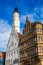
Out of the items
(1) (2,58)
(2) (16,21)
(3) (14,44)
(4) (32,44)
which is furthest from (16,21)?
(4) (32,44)

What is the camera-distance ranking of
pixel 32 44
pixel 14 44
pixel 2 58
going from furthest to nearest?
pixel 2 58 → pixel 14 44 → pixel 32 44

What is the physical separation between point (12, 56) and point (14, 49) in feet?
8.41

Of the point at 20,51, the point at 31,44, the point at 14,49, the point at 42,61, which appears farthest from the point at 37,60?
the point at 14,49

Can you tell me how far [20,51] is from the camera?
207 feet

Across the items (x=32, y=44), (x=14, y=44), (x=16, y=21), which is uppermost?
(x=16, y=21)

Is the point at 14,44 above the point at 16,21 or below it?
below

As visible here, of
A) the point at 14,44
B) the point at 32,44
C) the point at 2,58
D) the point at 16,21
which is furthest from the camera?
the point at 2,58

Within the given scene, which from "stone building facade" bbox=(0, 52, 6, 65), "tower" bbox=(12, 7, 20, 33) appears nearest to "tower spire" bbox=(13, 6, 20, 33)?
"tower" bbox=(12, 7, 20, 33)

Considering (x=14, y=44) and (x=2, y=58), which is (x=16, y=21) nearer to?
(x=14, y=44)

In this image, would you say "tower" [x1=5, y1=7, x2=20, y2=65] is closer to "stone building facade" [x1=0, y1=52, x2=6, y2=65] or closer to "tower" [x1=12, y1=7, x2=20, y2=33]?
"tower" [x1=12, y1=7, x2=20, y2=33]

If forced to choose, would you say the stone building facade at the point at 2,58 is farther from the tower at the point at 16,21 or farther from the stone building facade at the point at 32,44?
the stone building facade at the point at 32,44

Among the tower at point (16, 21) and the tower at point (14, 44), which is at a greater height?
the tower at point (16, 21)

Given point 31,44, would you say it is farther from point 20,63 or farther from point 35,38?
point 20,63

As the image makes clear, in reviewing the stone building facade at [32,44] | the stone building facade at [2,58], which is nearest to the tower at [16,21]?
the stone building facade at [32,44]
